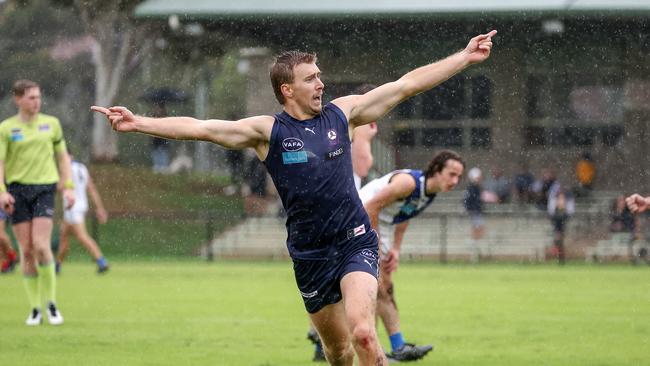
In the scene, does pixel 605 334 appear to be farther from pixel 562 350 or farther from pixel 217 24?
pixel 217 24

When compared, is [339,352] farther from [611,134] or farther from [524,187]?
[611,134]

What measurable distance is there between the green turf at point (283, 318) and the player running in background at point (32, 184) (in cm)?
48

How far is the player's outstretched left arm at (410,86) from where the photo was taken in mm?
7543

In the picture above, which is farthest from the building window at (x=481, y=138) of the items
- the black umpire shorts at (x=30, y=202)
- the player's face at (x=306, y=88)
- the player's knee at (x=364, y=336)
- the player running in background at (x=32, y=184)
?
the player's knee at (x=364, y=336)

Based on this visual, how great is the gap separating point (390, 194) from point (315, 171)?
2445 millimetres

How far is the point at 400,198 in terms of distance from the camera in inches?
389

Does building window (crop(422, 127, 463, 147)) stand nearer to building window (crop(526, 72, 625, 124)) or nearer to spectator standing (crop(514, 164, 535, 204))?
building window (crop(526, 72, 625, 124))

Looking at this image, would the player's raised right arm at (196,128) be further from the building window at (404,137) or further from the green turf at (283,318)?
the building window at (404,137)

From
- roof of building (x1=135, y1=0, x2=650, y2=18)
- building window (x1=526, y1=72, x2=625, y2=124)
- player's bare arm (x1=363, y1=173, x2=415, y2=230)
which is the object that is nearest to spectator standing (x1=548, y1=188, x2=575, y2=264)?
building window (x1=526, y1=72, x2=625, y2=124)

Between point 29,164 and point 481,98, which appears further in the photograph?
point 481,98

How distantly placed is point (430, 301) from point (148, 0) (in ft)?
64.0

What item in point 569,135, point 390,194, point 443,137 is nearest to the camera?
point 390,194

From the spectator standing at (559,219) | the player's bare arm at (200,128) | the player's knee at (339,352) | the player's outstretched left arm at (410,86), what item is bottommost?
the spectator standing at (559,219)

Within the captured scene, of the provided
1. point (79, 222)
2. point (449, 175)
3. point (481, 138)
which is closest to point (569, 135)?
point (481, 138)
